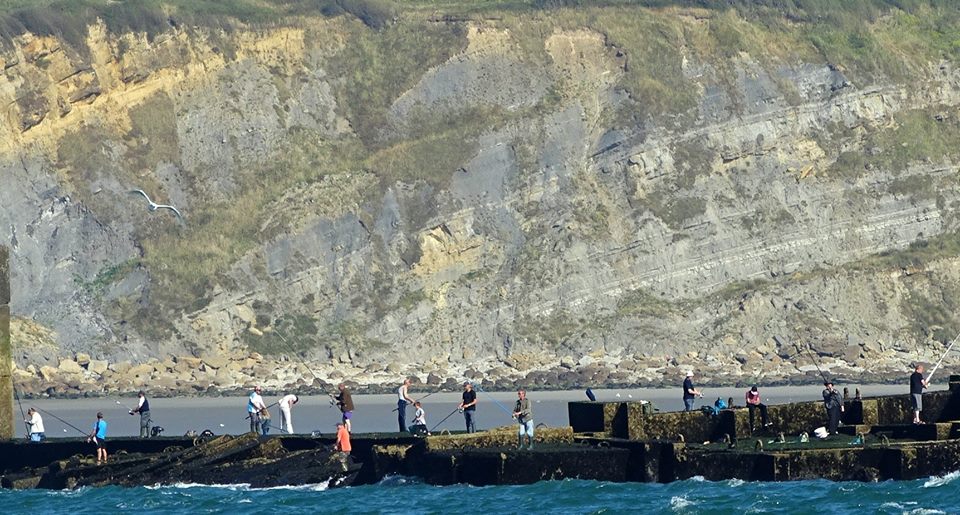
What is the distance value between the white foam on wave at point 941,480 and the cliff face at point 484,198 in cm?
5621

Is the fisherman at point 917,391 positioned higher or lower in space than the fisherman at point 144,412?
lower

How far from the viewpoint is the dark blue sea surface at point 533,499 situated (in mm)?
36438

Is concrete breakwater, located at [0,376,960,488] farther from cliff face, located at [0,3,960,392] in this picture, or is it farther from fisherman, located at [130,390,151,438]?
cliff face, located at [0,3,960,392]

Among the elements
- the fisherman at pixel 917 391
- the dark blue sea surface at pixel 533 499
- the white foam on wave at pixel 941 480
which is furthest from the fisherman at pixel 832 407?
the white foam on wave at pixel 941 480

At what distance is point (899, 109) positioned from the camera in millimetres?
113125

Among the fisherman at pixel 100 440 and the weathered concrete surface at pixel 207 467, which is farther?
the fisherman at pixel 100 440

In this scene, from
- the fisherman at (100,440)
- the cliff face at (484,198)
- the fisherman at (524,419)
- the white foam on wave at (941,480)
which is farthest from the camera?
the cliff face at (484,198)

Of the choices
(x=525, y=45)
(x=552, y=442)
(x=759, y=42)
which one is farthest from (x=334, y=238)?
(x=552, y=442)

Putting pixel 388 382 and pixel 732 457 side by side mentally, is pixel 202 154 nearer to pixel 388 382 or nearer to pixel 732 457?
pixel 388 382

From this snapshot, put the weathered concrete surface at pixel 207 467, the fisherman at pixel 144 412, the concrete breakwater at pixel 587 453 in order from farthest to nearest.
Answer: the fisherman at pixel 144 412 → the weathered concrete surface at pixel 207 467 → the concrete breakwater at pixel 587 453

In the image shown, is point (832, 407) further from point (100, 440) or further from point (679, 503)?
point (100, 440)

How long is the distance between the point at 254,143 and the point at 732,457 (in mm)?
71192

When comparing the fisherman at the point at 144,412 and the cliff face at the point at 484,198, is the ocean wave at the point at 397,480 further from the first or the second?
the cliff face at the point at 484,198

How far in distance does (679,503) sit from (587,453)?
324 cm
